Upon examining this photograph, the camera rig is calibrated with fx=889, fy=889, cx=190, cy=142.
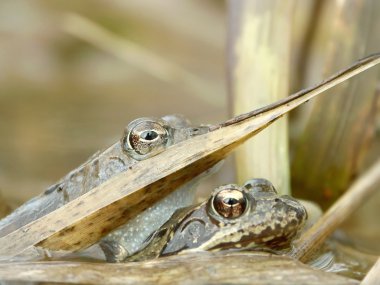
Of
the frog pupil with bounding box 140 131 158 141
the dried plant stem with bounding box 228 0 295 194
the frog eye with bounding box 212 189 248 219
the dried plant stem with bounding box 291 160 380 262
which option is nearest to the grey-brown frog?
the frog eye with bounding box 212 189 248 219

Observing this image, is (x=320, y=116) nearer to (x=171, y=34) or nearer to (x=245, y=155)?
(x=245, y=155)

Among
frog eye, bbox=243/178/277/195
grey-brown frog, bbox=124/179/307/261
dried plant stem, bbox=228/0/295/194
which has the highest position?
dried plant stem, bbox=228/0/295/194

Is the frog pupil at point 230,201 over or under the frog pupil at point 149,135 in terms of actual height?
under

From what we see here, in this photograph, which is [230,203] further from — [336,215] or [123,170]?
[336,215]

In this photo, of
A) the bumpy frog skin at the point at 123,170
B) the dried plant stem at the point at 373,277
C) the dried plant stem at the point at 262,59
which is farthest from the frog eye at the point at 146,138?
the dried plant stem at the point at 373,277

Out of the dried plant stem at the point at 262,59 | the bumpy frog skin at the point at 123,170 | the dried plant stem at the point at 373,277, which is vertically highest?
the dried plant stem at the point at 262,59

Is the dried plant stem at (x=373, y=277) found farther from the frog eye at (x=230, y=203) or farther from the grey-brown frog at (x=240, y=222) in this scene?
the frog eye at (x=230, y=203)

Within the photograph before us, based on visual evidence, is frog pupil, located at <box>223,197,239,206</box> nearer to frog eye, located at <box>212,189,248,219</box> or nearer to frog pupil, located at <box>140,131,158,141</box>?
frog eye, located at <box>212,189,248,219</box>

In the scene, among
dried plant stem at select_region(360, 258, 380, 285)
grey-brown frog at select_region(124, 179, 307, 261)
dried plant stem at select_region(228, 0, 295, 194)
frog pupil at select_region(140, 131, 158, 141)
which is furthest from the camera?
dried plant stem at select_region(228, 0, 295, 194)
